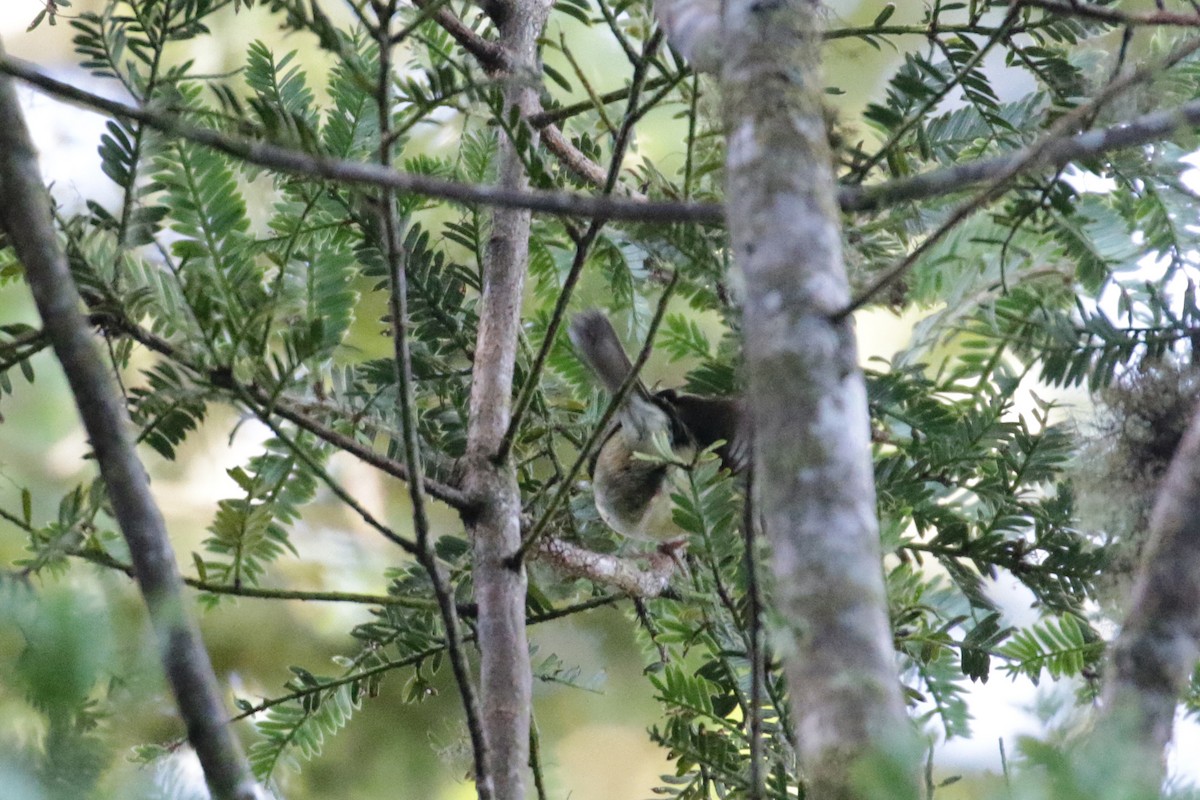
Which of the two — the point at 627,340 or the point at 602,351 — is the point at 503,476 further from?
the point at 627,340

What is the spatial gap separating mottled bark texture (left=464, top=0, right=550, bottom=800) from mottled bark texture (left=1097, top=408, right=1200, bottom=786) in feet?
1.17

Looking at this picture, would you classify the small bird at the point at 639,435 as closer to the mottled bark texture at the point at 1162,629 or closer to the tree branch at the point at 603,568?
the tree branch at the point at 603,568

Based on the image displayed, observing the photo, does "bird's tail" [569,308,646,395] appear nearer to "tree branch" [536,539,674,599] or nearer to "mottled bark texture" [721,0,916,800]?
"tree branch" [536,539,674,599]

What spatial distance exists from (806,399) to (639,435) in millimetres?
659

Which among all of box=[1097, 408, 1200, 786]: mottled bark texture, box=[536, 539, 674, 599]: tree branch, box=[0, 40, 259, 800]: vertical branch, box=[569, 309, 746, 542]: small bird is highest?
box=[569, 309, 746, 542]: small bird

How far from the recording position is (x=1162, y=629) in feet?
1.59

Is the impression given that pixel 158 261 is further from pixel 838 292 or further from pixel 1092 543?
pixel 1092 543

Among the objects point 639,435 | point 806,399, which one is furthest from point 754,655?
point 639,435

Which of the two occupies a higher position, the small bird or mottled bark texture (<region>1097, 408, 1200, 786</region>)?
the small bird

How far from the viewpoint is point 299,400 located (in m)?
0.88

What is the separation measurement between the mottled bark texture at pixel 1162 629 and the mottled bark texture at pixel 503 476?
14.0 inches

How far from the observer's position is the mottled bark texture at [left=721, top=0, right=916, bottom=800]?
1.47 feet

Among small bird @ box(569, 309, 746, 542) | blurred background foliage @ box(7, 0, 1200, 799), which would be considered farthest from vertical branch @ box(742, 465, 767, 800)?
small bird @ box(569, 309, 746, 542)

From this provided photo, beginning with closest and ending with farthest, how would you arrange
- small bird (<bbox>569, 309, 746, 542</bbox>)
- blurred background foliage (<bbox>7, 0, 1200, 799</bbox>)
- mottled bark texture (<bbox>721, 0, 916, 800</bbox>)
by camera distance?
mottled bark texture (<bbox>721, 0, 916, 800</bbox>) → blurred background foliage (<bbox>7, 0, 1200, 799</bbox>) → small bird (<bbox>569, 309, 746, 542</bbox>)
